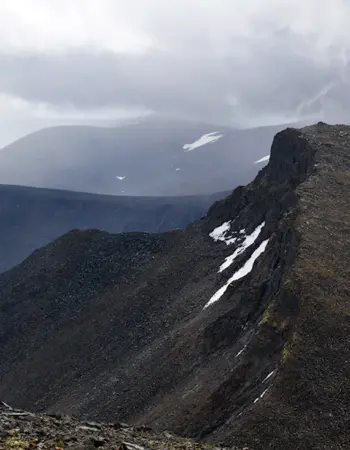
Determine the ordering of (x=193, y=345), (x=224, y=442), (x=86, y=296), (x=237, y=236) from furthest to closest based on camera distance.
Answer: (x=86, y=296) < (x=237, y=236) < (x=193, y=345) < (x=224, y=442)

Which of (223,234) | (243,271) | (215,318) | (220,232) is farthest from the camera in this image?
(220,232)

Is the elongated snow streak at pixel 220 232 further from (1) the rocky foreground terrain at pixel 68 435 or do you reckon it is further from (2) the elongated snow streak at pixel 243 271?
(1) the rocky foreground terrain at pixel 68 435

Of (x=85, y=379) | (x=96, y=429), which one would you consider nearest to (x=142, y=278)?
(x=85, y=379)

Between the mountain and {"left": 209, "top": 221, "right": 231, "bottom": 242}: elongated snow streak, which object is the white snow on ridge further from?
the mountain

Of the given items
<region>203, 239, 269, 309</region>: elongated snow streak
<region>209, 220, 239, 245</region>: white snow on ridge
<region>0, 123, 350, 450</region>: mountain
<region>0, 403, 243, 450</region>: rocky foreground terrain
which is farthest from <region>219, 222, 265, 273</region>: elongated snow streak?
<region>0, 403, 243, 450</region>: rocky foreground terrain

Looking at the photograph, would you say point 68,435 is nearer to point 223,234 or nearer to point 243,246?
point 243,246

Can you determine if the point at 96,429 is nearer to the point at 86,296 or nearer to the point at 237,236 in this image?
the point at 237,236

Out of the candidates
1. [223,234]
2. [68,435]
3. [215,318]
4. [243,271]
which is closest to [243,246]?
[223,234]
